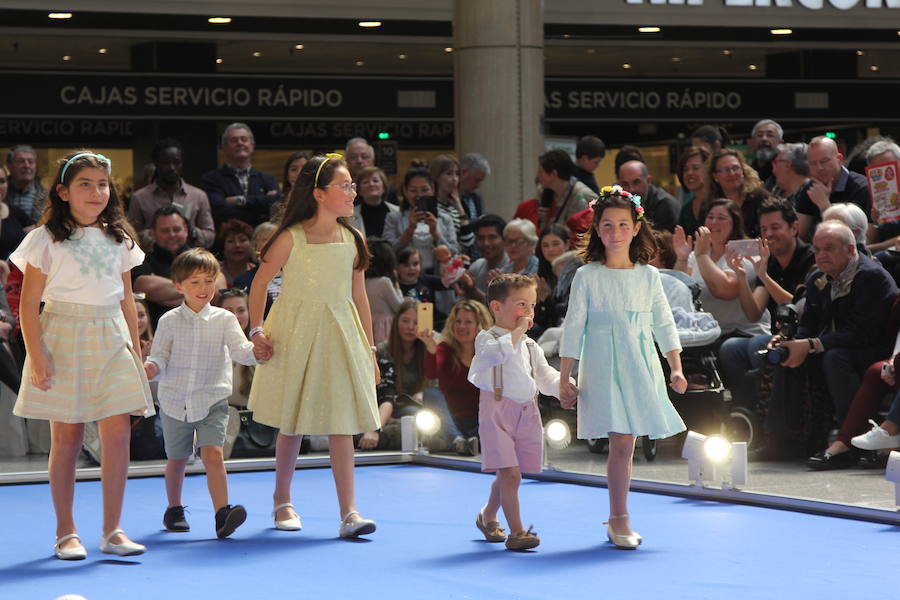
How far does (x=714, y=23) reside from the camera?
14.6 meters

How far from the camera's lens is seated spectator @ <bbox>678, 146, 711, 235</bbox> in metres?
9.74

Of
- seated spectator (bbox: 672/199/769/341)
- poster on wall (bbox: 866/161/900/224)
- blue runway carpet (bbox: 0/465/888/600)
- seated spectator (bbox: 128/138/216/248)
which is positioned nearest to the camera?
blue runway carpet (bbox: 0/465/888/600)

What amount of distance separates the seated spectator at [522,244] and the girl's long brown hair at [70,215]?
13.6 ft

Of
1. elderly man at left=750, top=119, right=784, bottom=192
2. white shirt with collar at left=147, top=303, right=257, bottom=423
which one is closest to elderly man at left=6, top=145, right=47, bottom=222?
white shirt with collar at left=147, top=303, right=257, bottom=423

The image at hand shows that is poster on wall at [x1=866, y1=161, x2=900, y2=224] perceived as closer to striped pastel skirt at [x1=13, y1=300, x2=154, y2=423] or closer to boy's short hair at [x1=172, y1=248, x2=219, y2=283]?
boy's short hair at [x1=172, y1=248, x2=219, y2=283]

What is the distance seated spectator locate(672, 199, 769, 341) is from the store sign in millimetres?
5765

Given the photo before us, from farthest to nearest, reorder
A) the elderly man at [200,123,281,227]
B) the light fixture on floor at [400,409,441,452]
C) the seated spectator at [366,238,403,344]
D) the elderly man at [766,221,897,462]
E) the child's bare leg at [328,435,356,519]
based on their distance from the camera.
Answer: the elderly man at [200,123,281,227]
the seated spectator at [366,238,403,344]
the light fixture on floor at [400,409,441,452]
the elderly man at [766,221,897,462]
the child's bare leg at [328,435,356,519]

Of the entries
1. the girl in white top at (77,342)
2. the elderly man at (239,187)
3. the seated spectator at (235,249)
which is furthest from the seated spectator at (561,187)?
the girl in white top at (77,342)

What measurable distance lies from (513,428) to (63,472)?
187cm

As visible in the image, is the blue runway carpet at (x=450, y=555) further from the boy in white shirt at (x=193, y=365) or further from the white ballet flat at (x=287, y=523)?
the boy in white shirt at (x=193, y=365)

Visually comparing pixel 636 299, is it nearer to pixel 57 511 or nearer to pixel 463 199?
pixel 57 511

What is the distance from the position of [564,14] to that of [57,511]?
9.63 m

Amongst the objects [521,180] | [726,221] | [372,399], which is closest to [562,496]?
[372,399]

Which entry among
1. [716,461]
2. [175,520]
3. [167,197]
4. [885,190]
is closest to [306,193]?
[175,520]
